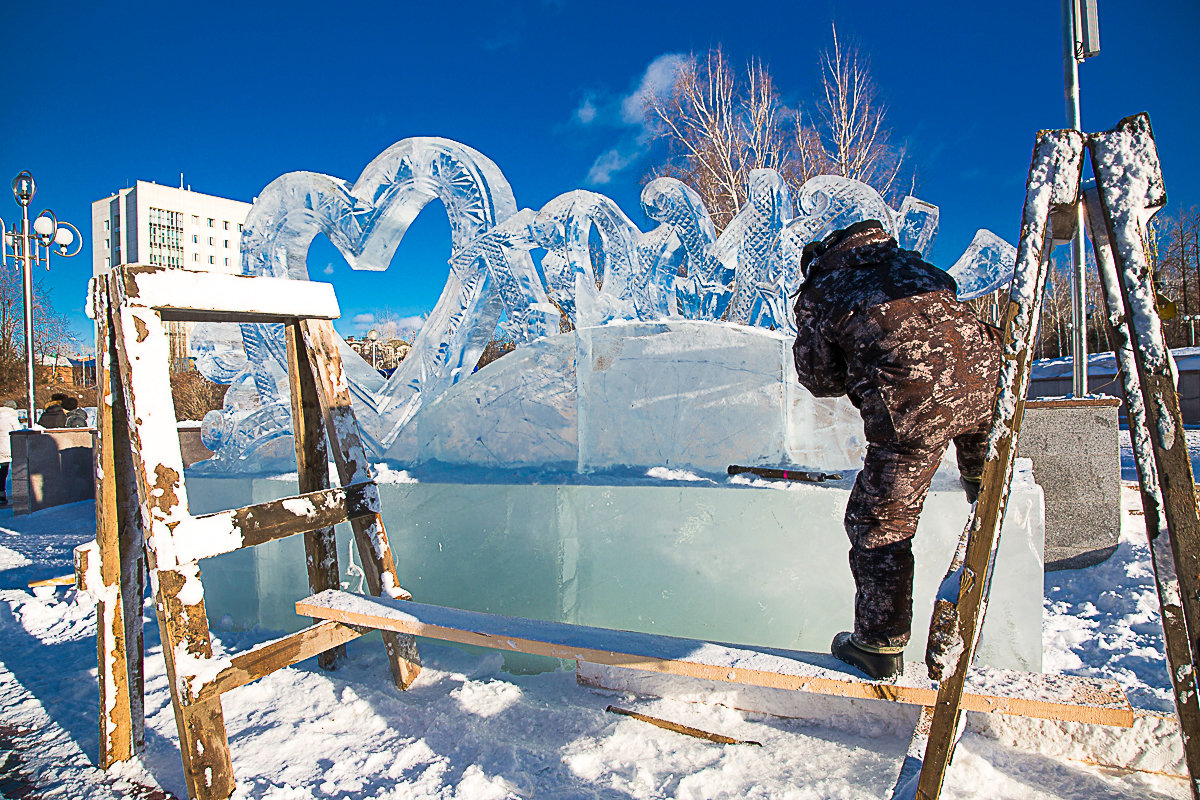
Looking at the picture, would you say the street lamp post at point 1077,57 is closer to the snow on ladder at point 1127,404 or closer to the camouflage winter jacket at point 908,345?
the camouflage winter jacket at point 908,345

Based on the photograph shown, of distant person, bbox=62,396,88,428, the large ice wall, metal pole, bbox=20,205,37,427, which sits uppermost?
metal pole, bbox=20,205,37,427

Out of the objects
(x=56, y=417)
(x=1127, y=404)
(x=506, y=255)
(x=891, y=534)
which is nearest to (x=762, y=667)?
(x=891, y=534)

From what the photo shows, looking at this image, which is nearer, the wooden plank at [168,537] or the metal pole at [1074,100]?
the wooden plank at [168,537]

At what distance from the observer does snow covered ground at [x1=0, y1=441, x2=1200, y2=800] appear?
71.4 inches

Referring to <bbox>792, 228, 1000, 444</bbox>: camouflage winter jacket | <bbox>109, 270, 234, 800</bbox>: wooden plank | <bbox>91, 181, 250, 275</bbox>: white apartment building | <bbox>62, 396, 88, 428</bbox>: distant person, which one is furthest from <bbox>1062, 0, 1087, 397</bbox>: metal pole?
<bbox>91, 181, 250, 275</bbox>: white apartment building

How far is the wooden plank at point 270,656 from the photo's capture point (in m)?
1.80

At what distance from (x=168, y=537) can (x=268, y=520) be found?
28cm

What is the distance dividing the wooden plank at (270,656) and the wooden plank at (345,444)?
0.21 metres

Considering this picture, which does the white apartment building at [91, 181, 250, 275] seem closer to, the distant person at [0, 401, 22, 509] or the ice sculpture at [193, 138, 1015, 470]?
the distant person at [0, 401, 22, 509]

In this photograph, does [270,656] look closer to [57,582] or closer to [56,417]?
[57,582]

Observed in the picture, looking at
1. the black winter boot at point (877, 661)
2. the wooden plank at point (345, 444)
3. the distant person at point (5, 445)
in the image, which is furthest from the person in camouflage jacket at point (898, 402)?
the distant person at point (5, 445)

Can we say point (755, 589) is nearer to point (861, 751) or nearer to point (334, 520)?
point (861, 751)

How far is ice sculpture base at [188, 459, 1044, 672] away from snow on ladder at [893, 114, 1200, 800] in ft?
4.03

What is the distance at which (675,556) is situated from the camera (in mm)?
2744
